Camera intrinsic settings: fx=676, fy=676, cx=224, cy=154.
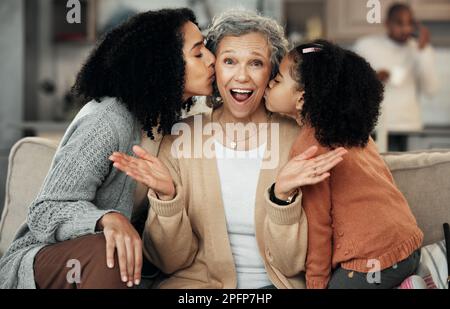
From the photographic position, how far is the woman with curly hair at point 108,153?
4.07 feet

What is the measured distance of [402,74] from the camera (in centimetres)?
361

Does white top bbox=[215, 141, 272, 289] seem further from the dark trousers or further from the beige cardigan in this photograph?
the dark trousers

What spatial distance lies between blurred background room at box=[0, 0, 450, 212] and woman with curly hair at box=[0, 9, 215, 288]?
2269mm

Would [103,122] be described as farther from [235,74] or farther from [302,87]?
[302,87]

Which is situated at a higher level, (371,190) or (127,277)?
(371,190)

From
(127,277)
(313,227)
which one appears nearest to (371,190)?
(313,227)

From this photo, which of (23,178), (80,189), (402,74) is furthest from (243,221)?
(402,74)

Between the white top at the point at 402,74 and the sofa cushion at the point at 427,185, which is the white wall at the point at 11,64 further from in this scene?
the sofa cushion at the point at 427,185

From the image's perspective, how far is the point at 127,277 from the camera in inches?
48.4

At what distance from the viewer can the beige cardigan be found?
1340 millimetres

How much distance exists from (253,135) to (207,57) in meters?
0.21

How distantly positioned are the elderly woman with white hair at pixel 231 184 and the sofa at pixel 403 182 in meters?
0.32

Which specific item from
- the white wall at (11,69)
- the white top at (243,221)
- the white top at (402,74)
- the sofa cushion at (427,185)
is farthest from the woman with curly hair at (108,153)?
the white wall at (11,69)

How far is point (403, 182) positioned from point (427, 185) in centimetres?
6
